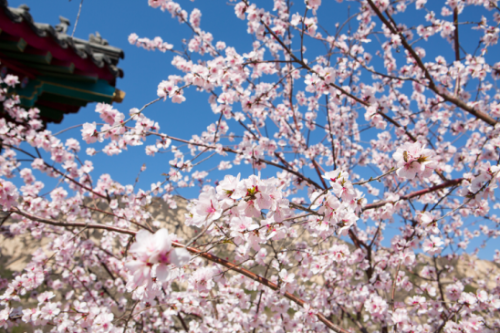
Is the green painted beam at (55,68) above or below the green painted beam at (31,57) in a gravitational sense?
above

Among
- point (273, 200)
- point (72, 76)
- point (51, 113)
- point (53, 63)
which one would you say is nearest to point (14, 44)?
point (53, 63)

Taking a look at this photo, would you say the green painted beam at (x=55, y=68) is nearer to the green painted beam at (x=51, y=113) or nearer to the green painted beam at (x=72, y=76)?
the green painted beam at (x=72, y=76)

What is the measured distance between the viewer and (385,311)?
291 cm

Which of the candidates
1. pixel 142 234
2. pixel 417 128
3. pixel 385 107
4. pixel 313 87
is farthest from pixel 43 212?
pixel 417 128

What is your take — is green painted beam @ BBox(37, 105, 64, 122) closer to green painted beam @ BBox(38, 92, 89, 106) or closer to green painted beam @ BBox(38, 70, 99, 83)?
green painted beam @ BBox(38, 92, 89, 106)

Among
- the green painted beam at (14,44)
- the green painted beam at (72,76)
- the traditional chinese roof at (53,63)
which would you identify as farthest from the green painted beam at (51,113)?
the green painted beam at (14,44)

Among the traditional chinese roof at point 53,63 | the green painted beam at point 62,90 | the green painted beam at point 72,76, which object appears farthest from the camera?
the green painted beam at point 62,90

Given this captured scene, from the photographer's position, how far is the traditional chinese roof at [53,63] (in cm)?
310

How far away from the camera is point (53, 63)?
3.58 meters

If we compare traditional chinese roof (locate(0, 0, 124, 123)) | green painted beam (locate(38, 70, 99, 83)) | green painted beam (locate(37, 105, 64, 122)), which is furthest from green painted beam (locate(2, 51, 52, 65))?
A: green painted beam (locate(37, 105, 64, 122))

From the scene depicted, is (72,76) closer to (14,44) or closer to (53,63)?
(53,63)

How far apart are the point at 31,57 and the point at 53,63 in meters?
0.24

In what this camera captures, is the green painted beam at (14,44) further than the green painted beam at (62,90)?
No

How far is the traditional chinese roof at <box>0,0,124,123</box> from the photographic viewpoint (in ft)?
10.2
